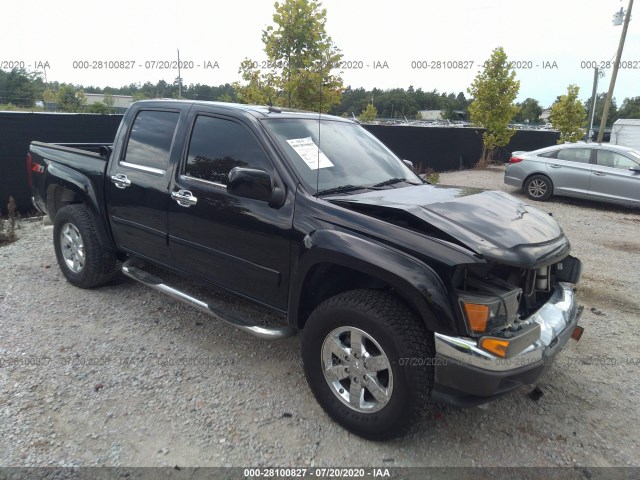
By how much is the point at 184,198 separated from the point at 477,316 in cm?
235

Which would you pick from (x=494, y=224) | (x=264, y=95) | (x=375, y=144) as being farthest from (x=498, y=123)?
(x=494, y=224)

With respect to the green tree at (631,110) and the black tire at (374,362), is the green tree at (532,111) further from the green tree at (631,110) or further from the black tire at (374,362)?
the black tire at (374,362)

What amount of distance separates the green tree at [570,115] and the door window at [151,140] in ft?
78.3

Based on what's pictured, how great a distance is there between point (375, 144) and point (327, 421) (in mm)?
2400

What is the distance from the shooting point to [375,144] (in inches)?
165

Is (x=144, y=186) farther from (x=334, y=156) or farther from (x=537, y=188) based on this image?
(x=537, y=188)

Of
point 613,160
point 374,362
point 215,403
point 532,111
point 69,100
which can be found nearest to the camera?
point 374,362

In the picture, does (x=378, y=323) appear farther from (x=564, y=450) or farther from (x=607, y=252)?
(x=607, y=252)

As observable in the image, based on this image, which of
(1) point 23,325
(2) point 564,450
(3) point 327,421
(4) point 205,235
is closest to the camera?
(2) point 564,450

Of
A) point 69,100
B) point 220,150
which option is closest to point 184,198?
point 220,150

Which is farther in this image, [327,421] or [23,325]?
[23,325]

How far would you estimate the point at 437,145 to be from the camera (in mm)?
16594

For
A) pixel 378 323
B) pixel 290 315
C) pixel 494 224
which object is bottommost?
pixel 290 315

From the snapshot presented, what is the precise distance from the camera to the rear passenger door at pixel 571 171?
10.9 m
